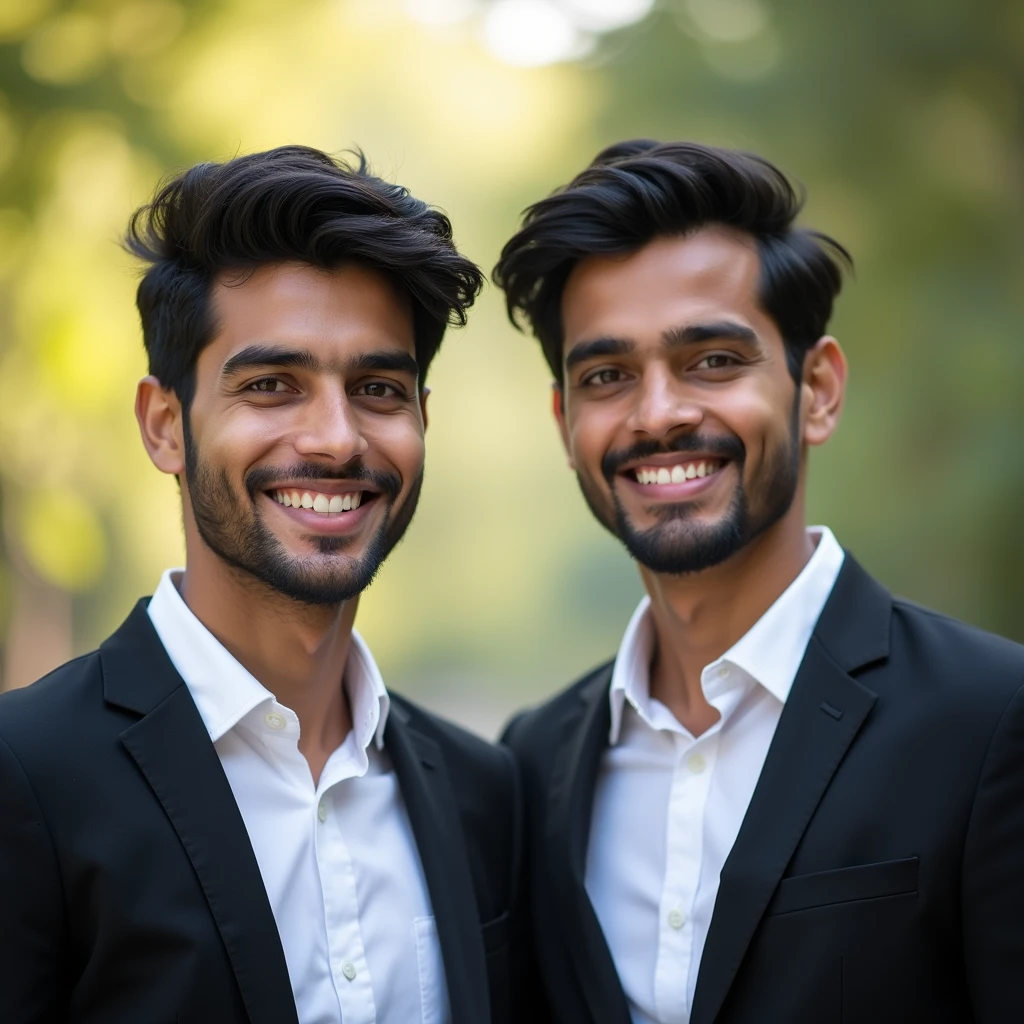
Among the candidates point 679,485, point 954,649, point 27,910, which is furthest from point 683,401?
point 27,910

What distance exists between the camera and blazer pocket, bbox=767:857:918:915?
2445mm

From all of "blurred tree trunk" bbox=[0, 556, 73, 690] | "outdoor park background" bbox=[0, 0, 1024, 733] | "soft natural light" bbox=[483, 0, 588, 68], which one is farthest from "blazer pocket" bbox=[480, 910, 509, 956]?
"soft natural light" bbox=[483, 0, 588, 68]

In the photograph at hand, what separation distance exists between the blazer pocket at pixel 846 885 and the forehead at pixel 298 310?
1.44m

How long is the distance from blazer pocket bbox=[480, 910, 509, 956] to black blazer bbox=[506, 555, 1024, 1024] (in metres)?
0.24

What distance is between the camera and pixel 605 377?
3139 millimetres

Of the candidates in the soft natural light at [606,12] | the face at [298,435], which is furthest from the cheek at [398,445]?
the soft natural light at [606,12]

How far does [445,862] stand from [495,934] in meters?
0.26

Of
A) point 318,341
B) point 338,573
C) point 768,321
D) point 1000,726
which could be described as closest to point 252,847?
point 338,573

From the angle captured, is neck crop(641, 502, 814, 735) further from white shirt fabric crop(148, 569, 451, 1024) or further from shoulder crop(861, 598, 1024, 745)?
white shirt fabric crop(148, 569, 451, 1024)

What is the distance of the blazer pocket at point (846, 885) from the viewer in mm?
2445

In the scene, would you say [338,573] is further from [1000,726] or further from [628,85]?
[628,85]

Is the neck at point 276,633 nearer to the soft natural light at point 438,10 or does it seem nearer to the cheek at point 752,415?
the cheek at point 752,415

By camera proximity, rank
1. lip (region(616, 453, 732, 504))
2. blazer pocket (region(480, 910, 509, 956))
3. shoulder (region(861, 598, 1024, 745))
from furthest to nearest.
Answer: lip (region(616, 453, 732, 504)) < blazer pocket (region(480, 910, 509, 956)) < shoulder (region(861, 598, 1024, 745))

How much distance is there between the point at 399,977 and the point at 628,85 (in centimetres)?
609
